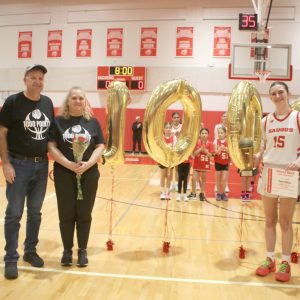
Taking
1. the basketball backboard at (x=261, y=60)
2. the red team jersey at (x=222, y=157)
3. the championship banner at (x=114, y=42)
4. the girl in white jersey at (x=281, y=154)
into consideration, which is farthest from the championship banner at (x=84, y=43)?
the girl in white jersey at (x=281, y=154)

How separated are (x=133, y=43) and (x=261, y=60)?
21.3ft

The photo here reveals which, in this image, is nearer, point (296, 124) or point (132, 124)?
point (296, 124)

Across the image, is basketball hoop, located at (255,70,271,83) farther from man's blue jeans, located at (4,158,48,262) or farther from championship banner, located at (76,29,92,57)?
man's blue jeans, located at (4,158,48,262)

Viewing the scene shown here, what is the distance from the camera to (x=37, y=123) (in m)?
3.27

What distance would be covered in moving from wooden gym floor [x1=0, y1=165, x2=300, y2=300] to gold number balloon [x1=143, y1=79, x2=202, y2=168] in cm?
108

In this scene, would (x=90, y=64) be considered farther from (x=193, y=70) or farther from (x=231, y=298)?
(x=231, y=298)

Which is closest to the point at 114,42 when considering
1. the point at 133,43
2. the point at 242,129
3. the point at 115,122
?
the point at 133,43

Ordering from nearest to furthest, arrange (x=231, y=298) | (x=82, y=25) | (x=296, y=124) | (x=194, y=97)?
(x=231, y=298) < (x=296, y=124) < (x=194, y=97) < (x=82, y=25)

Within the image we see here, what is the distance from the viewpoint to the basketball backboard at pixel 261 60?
9602 millimetres

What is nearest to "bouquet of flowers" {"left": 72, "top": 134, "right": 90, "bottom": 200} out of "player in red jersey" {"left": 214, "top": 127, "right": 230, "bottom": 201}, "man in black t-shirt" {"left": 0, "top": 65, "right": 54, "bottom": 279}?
"man in black t-shirt" {"left": 0, "top": 65, "right": 54, "bottom": 279}

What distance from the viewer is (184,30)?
591 inches

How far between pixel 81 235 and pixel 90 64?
13285 mm

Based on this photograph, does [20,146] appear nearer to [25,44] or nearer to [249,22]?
[249,22]

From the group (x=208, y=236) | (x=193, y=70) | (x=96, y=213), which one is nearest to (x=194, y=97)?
(x=208, y=236)
